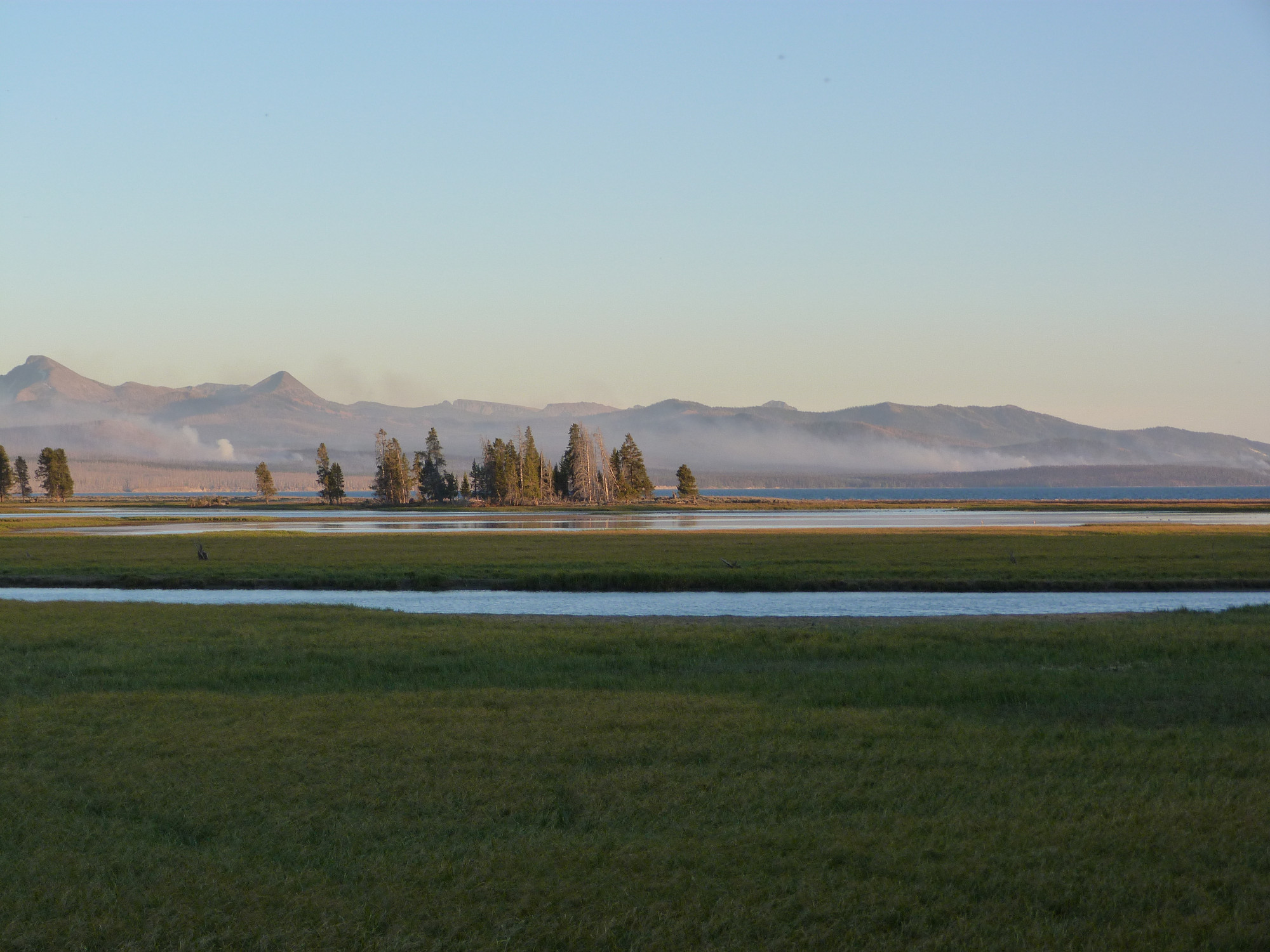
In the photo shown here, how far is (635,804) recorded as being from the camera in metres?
9.47

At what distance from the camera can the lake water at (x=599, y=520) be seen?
3187 inches

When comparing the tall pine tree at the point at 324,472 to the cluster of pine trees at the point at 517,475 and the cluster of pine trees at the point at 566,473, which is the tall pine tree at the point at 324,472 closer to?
the cluster of pine trees at the point at 517,475

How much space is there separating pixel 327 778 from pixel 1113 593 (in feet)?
103

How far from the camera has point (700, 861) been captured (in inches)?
316

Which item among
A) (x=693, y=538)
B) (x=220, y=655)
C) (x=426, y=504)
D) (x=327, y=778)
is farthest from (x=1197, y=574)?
(x=426, y=504)

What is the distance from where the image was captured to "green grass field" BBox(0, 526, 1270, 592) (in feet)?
124

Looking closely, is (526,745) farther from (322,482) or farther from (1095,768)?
(322,482)

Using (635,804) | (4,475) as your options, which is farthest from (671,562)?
(4,475)

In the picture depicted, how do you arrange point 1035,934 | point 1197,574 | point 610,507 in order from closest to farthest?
point 1035,934 → point 1197,574 → point 610,507

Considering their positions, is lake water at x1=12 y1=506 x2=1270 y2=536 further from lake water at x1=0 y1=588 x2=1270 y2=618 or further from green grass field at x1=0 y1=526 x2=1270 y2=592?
lake water at x1=0 y1=588 x2=1270 y2=618

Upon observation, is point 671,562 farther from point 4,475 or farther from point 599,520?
point 4,475

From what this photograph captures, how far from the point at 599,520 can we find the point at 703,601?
69829 mm

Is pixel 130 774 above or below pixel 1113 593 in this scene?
above

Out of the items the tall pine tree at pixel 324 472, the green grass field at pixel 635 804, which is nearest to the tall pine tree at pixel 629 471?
the tall pine tree at pixel 324 472
